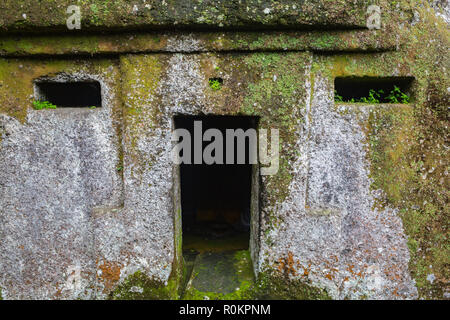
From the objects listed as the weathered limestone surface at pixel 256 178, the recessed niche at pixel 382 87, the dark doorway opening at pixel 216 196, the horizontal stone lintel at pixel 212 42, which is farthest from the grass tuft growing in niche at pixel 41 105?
the recessed niche at pixel 382 87

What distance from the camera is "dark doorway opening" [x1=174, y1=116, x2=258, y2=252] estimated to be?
13.8 feet

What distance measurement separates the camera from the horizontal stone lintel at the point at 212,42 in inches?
95.0

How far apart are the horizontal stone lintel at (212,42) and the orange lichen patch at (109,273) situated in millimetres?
1847

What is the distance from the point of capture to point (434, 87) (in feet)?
8.36

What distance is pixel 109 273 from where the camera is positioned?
2.59m

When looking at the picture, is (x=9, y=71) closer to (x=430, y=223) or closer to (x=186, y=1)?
(x=186, y=1)

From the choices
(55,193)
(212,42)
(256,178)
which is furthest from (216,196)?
(212,42)

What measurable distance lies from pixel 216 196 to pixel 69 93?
8.20ft

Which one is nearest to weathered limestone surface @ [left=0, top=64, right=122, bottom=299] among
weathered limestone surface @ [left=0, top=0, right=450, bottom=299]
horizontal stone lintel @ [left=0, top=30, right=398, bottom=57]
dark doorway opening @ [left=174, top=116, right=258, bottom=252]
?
weathered limestone surface @ [left=0, top=0, right=450, bottom=299]

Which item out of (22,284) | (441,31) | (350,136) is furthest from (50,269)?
(441,31)

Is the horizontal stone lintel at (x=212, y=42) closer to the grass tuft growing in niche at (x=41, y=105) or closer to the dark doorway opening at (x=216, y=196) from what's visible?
the grass tuft growing in niche at (x=41, y=105)

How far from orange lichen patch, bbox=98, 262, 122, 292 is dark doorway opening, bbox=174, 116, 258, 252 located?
4.68 feet

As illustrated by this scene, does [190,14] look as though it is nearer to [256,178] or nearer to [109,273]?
[256,178]

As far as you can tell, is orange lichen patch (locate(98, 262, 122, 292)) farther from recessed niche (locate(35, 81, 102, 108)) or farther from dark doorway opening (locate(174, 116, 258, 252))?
recessed niche (locate(35, 81, 102, 108))
